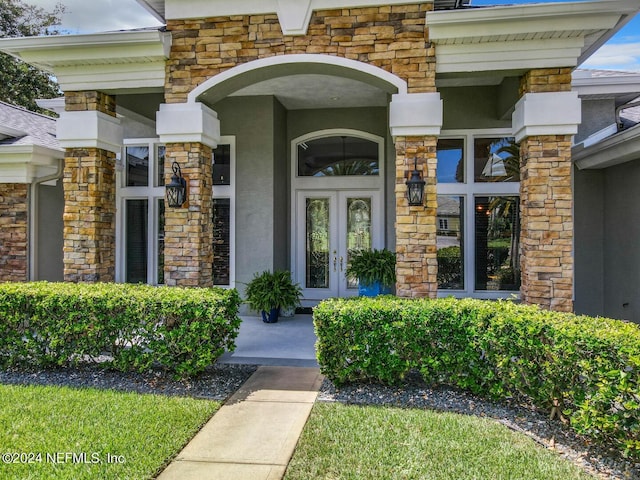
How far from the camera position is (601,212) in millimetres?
7395

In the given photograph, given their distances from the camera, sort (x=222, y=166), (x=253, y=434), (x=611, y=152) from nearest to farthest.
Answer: (x=253, y=434), (x=611, y=152), (x=222, y=166)

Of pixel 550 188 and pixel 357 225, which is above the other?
pixel 550 188

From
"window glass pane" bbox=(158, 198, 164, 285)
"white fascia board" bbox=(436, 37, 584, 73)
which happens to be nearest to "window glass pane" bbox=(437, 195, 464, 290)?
"white fascia board" bbox=(436, 37, 584, 73)

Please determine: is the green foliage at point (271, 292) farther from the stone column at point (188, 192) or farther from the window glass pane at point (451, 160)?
the window glass pane at point (451, 160)

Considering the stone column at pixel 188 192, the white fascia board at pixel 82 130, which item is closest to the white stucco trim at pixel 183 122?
the stone column at pixel 188 192

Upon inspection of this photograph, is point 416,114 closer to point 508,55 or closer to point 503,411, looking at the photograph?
point 508,55

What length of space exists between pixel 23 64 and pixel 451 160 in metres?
19.4

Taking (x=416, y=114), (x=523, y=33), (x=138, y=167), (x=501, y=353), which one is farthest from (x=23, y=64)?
(x=501, y=353)

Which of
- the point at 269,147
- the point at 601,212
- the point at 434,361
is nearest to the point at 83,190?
the point at 269,147

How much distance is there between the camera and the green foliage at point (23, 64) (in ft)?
59.7

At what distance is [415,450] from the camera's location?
130 inches

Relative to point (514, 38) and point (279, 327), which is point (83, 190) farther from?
point (514, 38)

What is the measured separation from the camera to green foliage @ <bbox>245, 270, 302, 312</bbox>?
7.64 m

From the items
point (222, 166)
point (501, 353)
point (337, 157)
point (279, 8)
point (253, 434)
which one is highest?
point (279, 8)
